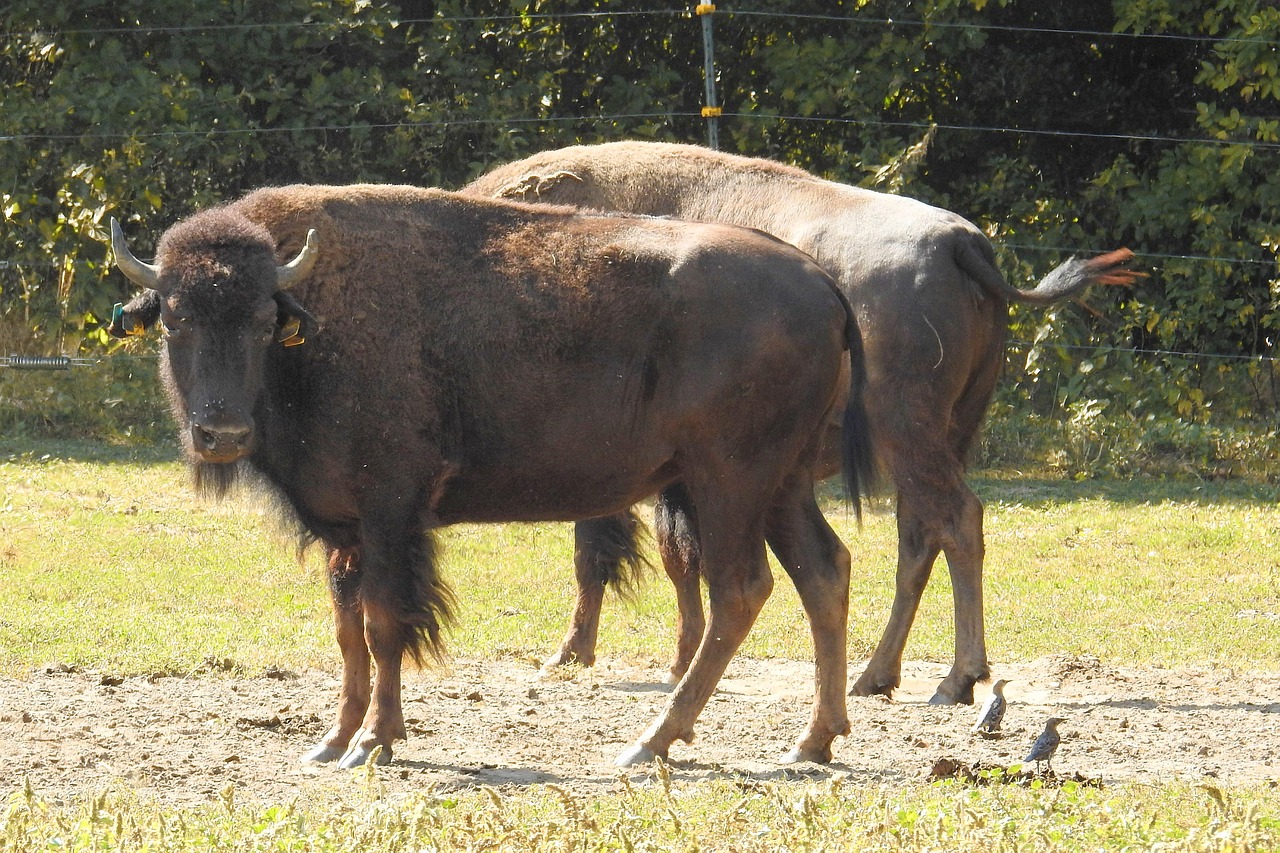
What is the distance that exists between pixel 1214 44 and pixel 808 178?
30.9 ft

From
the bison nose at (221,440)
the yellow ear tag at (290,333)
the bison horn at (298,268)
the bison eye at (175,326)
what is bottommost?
the bison nose at (221,440)

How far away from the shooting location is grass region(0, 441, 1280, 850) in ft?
14.5

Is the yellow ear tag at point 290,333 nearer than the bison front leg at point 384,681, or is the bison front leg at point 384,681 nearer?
the yellow ear tag at point 290,333

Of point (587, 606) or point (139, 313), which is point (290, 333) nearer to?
point (139, 313)

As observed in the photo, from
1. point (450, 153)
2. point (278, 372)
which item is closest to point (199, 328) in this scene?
point (278, 372)

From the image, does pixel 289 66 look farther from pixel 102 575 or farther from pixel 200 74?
pixel 102 575

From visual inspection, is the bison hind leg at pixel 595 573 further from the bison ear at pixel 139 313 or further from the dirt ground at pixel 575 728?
the bison ear at pixel 139 313

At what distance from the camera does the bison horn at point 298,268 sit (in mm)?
6016

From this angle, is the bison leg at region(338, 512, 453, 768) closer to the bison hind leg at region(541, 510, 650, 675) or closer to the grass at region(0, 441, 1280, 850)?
the grass at region(0, 441, 1280, 850)

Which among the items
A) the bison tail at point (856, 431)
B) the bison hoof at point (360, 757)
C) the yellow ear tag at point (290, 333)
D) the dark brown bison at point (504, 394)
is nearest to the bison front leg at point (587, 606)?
the bison tail at point (856, 431)

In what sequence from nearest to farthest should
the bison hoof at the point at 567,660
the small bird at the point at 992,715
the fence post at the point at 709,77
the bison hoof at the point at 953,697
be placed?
the small bird at the point at 992,715 → the bison hoof at the point at 953,697 → the bison hoof at the point at 567,660 → the fence post at the point at 709,77

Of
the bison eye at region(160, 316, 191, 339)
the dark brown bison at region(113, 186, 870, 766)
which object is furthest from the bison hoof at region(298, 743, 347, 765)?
the bison eye at region(160, 316, 191, 339)

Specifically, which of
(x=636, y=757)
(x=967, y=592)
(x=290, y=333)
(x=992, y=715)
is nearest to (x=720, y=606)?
(x=636, y=757)

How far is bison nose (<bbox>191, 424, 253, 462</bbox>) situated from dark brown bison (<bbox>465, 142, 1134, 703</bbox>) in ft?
6.76
